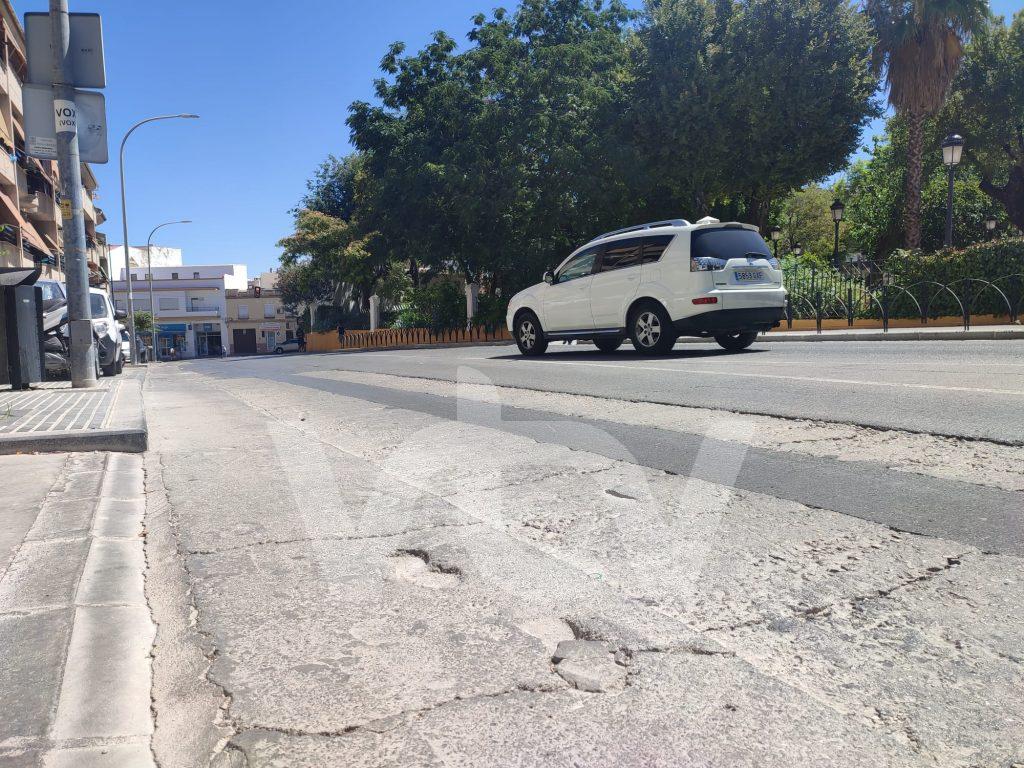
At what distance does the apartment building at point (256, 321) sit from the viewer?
282 ft

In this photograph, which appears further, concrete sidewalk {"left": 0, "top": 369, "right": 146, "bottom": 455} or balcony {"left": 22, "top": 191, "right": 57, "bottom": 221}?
balcony {"left": 22, "top": 191, "right": 57, "bottom": 221}

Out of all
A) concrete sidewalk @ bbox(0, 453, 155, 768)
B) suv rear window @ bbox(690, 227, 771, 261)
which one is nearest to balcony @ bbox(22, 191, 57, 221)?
suv rear window @ bbox(690, 227, 771, 261)

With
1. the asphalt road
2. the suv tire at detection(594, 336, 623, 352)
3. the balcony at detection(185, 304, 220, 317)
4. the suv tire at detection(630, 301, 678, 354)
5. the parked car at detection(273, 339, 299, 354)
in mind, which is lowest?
the parked car at detection(273, 339, 299, 354)

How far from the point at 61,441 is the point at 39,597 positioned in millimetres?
3250

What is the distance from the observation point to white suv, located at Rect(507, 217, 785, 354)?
36.4 feet

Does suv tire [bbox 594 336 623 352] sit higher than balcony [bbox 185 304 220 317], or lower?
lower

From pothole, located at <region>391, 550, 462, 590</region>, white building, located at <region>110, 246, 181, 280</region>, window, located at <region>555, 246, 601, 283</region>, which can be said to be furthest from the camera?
white building, located at <region>110, 246, 181, 280</region>

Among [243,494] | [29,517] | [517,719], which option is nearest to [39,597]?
[29,517]

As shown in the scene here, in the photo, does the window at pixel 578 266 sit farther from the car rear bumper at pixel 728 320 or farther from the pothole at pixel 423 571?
the pothole at pixel 423 571

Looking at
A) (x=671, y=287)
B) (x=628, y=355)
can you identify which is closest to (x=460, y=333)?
(x=628, y=355)

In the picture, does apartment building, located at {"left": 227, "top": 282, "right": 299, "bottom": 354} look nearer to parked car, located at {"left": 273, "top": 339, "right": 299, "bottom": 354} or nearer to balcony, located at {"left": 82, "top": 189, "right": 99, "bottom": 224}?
parked car, located at {"left": 273, "top": 339, "right": 299, "bottom": 354}

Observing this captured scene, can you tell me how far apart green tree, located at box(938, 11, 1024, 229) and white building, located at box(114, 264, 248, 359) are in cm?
7009

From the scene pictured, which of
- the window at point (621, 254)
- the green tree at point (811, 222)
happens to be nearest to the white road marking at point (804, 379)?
the window at point (621, 254)

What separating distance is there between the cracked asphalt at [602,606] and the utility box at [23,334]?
5.29m
